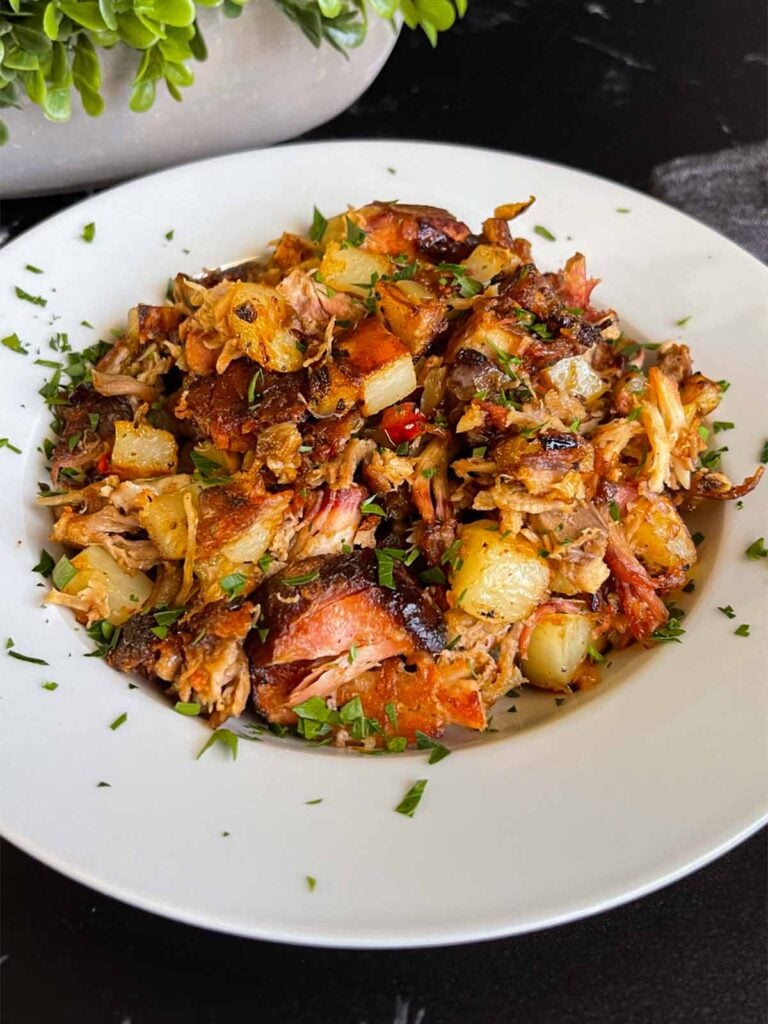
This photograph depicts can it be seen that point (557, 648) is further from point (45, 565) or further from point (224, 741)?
point (45, 565)

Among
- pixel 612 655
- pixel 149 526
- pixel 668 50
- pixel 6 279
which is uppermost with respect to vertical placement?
pixel 668 50

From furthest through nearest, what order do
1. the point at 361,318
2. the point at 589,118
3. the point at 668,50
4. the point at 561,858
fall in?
the point at 668,50 < the point at 589,118 < the point at 361,318 < the point at 561,858

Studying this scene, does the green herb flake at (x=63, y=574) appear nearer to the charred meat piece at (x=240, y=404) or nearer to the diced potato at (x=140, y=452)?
the diced potato at (x=140, y=452)

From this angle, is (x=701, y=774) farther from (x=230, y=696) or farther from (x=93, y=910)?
(x=93, y=910)

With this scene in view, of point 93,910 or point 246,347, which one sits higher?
point 246,347

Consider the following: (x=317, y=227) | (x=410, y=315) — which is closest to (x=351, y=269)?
(x=410, y=315)

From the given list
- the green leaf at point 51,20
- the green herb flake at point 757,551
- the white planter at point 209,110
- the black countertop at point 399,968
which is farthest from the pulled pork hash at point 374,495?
the white planter at point 209,110

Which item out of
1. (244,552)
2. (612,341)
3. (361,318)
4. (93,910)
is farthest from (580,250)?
(93,910)
